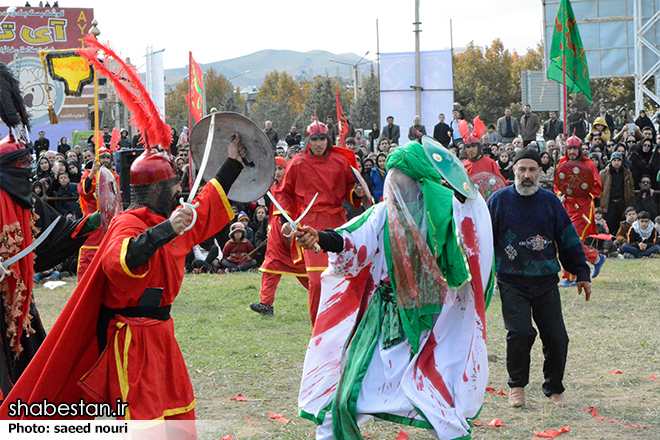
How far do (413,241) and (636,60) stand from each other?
19.4 meters

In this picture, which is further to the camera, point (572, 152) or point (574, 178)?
point (574, 178)

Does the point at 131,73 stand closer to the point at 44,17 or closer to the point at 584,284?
the point at 584,284

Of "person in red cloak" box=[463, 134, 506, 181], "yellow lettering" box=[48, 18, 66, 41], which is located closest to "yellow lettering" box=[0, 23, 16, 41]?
"yellow lettering" box=[48, 18, 66, 41]

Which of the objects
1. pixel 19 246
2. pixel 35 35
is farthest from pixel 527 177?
pixel 35 35

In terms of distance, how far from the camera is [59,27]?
34500 millimetres

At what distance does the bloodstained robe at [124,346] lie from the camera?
11.4 feet

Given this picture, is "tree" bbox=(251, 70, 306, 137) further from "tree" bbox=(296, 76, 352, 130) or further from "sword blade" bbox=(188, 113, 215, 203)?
"sword blade" bbox=(188, 113, 215, 203)

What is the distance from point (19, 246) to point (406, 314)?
8.58 feet

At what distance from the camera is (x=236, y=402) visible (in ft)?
18.9

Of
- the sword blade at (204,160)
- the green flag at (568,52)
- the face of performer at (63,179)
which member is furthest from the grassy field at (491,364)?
the face of performer at (63,179)

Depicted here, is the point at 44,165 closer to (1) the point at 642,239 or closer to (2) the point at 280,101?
(1) the point at 642,239

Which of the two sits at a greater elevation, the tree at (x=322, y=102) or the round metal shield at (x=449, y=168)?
the tree at (x=322, y=102)

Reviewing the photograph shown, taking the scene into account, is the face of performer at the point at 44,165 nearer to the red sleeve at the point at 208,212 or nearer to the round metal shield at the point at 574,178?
the round metal shield at the point at 574,178

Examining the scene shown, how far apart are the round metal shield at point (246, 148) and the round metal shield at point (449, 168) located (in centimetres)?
97
